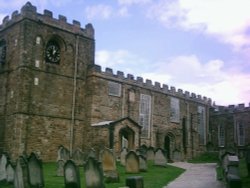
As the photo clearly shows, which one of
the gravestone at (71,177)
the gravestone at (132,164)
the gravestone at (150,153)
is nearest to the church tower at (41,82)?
the gravestone at (150,153)

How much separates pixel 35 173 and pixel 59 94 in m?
14.6

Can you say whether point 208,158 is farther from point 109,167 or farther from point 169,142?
point 109,167

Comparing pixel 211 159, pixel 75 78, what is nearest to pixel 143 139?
pixel 211 159

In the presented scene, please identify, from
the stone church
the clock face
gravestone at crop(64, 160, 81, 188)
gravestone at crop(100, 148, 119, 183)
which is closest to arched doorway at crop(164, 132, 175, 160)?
the stone church

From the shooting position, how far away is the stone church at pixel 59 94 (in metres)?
26.5

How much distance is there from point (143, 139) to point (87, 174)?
69.7 ft

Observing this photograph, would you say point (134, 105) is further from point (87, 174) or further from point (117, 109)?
point (87, 174)

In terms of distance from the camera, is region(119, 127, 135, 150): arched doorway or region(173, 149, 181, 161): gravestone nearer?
region(119, 127, 135, 150): arched doorway

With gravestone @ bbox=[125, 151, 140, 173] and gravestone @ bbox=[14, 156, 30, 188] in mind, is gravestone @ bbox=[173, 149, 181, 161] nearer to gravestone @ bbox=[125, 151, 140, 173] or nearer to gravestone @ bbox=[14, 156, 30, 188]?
gravestone @ bbox=[125, 151, 140, 173]

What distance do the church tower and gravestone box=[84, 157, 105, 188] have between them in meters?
A: 13.3

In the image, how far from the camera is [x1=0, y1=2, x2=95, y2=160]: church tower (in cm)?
2627

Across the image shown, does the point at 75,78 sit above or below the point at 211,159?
above

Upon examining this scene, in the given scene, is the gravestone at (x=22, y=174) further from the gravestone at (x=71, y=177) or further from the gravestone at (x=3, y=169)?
the gravestone at (x=3, y=169)

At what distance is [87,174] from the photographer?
13.1m
